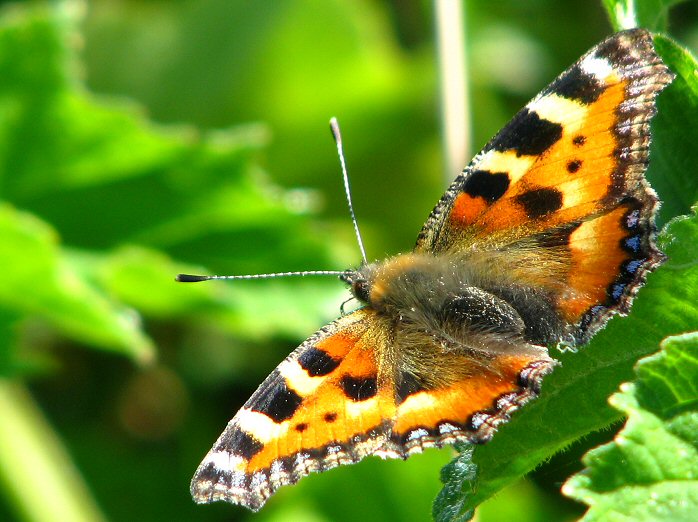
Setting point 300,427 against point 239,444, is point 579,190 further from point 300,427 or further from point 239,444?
point 239,444

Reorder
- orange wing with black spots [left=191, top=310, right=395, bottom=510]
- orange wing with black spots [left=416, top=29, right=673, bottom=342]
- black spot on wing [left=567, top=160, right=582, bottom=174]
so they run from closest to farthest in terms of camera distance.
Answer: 1. orange wing with black spots [left=416, top=29, right=673, bottom=342]
2. orange wing with black spots [left=191, top=310, right=395, bottom=510]
3. black spot on wing [left=567, top=160, right=582, bottom=174]

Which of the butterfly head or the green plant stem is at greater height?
the butterfly head

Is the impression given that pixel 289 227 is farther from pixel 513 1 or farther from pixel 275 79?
pixel 513 1

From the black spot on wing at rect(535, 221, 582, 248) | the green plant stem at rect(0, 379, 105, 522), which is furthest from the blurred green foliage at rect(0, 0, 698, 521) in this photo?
the black spot on wing at rect(535, 221, 582, 248)

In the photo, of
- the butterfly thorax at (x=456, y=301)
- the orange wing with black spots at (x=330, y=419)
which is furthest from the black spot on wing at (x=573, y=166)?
the orange wing with black spots at (x=330, y=419)

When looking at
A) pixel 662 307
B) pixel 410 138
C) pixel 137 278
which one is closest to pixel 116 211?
pixel 137 278

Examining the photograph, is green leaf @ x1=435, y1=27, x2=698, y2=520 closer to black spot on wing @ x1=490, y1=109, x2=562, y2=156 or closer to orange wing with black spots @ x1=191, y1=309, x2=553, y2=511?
orange wing with black spots @ x1=191, y1=309, x2=553, y2=511

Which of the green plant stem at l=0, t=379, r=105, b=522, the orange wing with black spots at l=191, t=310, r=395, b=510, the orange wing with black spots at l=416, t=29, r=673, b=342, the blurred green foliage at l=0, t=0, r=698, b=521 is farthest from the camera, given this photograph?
Answer: the green plant stem at l=0, t=379, r=105, b=522

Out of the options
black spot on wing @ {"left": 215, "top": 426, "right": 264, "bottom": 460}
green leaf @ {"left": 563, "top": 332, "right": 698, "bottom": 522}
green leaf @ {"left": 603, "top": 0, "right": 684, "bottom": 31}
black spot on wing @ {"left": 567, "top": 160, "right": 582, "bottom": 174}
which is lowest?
green leaf @ {"left": 563, "top": 332, "right": 698, "bottom": 522}
